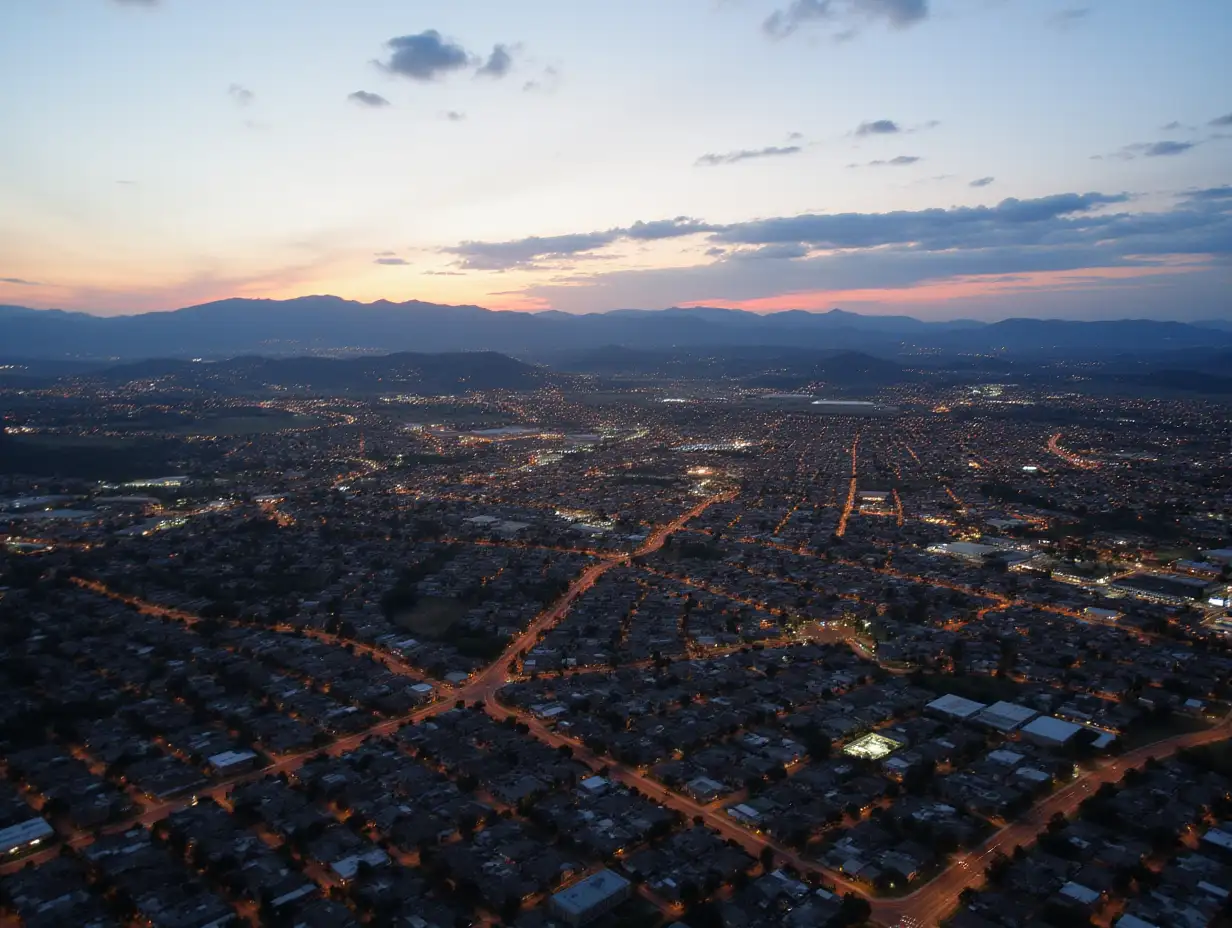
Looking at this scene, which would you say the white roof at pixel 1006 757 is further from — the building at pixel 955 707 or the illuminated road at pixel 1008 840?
the building at pixel 955 707

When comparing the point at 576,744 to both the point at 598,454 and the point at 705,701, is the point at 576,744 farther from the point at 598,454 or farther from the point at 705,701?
the point at 598,454

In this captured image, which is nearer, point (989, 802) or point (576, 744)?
point (989, 802)

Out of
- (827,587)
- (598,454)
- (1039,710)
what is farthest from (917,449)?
(1039,710)

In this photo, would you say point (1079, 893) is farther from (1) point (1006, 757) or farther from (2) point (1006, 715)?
(2) point (1006, 715)

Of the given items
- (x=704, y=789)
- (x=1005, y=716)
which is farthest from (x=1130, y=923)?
(x=704, y=789)

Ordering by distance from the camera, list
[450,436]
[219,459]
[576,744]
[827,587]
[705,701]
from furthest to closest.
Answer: [450,436] → [219,459] → [827,587] → [705,701] → [576,744]

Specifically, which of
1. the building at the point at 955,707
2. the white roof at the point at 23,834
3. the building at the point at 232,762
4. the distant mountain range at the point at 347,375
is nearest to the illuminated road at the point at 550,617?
the building at the point at 232,762
